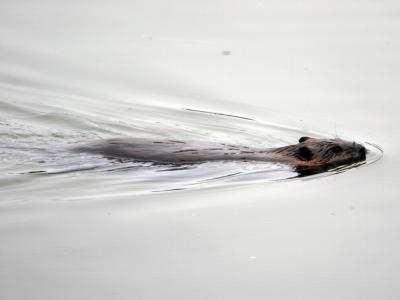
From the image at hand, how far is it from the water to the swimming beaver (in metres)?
0.10

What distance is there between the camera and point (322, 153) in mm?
8703

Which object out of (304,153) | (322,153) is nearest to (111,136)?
(304,153)

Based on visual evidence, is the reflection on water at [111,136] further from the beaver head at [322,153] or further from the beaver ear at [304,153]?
the beaver ear at [304,153]

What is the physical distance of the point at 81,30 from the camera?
12484mm

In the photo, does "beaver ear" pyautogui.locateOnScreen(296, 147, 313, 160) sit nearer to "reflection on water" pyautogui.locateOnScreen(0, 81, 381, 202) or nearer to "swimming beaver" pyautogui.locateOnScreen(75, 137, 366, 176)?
"swimming beaver" pyautogui.locateOnScreen(75, 137, 366, 176)

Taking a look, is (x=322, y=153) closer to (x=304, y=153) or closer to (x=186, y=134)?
(x=304, y=153)

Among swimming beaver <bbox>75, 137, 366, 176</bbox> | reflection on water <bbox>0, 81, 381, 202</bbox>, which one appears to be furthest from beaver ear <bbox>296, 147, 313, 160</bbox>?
reflection on water <bbox>0, 81, 381, 202</bbox>

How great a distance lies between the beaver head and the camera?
8.64 meters

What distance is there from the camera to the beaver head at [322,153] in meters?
8.64

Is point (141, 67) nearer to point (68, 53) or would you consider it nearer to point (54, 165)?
point (68, 53)

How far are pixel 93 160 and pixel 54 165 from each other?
1.26ft

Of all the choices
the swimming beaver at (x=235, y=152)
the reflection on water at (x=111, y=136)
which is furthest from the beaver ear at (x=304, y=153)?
the reflection on water at (x=111, y=136)

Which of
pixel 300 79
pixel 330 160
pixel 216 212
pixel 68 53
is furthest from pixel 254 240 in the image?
pixel 68 53

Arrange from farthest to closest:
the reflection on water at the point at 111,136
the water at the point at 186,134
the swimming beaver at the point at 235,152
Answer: the swimming beaver at the point at 235,152
the reflection on water at the point at 111,136
the water at the point at 186,134
